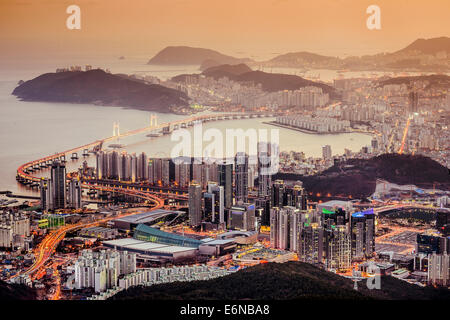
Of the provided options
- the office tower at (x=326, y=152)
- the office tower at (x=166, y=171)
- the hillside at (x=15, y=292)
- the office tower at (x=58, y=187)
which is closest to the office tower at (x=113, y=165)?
the office tower at (x=166, y=171)

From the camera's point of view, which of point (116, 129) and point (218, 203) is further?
point (116, 129)

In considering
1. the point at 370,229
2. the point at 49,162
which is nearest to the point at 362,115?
the point at 370,229

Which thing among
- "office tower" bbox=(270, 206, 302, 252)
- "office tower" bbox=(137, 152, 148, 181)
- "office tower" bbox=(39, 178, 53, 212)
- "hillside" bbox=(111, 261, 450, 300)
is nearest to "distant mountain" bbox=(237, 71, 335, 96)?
"office tower" bbox=(270, 206, 302, 252)

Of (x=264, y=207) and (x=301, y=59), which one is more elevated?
(x=301, y=59)

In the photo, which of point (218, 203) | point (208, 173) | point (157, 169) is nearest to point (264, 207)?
point (218, 203)

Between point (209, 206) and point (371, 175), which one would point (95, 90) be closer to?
point (209, 206)
